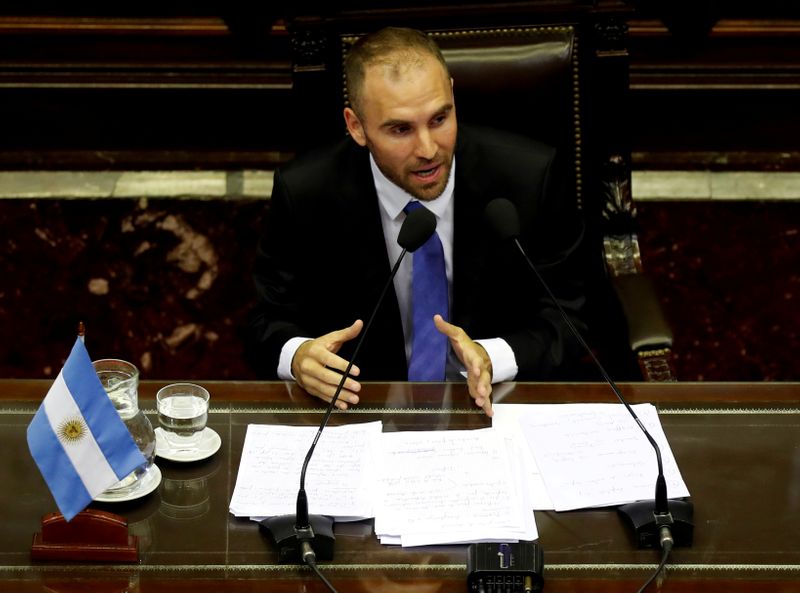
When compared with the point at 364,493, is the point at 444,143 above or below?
above

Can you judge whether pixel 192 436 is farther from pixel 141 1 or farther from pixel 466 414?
pixel 141 1

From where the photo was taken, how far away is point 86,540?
1.52 m

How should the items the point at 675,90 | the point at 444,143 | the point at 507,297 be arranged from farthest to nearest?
the point at 675,90, the point at 507,297, the point at 444,143

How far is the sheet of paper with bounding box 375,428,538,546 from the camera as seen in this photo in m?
1.56

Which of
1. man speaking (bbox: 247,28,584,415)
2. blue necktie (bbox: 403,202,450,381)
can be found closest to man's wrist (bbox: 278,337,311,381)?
man speaking (bbox: 247,28,584,415)

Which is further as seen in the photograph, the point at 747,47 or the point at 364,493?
the point at 747,47

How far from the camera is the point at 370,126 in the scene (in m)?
2.12

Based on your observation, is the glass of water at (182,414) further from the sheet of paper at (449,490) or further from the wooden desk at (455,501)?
the sheet of paper at (449,490)

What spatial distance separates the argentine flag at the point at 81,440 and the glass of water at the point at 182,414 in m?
0.19

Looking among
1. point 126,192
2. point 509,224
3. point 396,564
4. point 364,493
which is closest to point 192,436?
point 364,493

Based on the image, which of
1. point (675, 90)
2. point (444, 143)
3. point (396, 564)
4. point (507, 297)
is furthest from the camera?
point (675, 90)

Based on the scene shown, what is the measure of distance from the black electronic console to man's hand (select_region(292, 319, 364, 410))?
1.43ft

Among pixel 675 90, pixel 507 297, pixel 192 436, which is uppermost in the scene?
pixel 675 90

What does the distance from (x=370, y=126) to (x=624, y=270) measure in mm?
584
